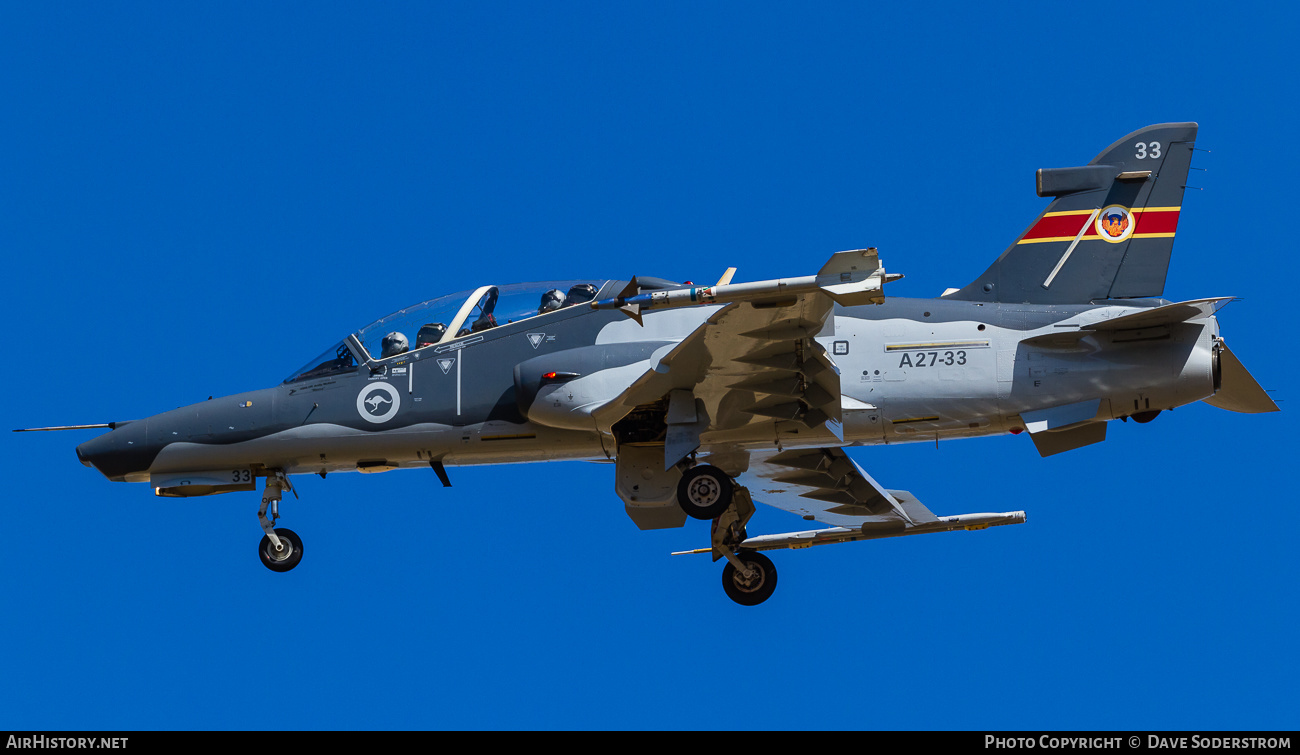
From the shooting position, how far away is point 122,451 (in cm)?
2022

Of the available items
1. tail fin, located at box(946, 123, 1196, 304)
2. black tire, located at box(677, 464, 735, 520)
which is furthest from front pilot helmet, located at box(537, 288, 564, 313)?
tail fin, located at box(946, 123, 1196, 304)

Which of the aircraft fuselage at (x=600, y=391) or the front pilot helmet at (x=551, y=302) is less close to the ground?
the front pilot helmet at (x=551, y=302)

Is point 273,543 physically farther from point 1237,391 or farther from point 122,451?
point 1237,391

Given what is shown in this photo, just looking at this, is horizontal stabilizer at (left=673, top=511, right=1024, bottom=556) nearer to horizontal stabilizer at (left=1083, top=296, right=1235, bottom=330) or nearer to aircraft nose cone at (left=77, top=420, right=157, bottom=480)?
horizontal stabilizer at (left=1083, top=296, right=1235, bottom=330)

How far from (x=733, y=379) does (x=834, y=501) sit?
5267mm

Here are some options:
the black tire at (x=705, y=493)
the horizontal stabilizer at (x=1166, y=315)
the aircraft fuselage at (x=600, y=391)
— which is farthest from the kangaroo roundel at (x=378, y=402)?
the horizontal stabilizer at (x=1166, y=315)

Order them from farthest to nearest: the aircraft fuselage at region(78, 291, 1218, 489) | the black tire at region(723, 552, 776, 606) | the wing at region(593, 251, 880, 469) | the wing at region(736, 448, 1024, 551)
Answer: the wing at region(736, 448, 1024, 551), the black tire at region(723, 552, 776, 606), the aircraft fuselage at region(78, 291, 1218, 489), the wing at region(593, 251, 880, 469)

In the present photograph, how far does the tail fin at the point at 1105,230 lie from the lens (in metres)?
19.2

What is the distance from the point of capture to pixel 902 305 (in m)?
18.8

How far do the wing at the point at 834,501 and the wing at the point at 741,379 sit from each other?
129 inches

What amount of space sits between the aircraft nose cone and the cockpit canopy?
2133 millimetres

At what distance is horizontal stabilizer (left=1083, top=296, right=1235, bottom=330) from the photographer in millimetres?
17625

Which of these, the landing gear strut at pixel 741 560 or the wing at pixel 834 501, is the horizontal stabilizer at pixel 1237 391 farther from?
the landing gear strut at pixel 741 560
